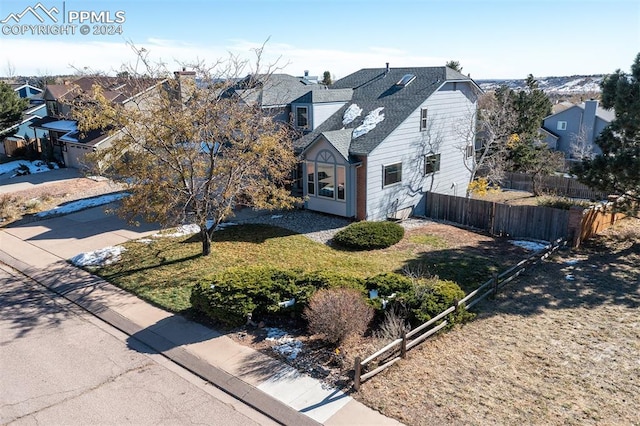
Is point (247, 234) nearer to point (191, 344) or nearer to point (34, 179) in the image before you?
point (191, 344)

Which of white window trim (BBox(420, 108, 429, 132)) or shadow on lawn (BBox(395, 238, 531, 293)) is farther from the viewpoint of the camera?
white window trim (BBox(420, 108, 429, 132))

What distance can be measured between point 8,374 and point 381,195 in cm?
1520

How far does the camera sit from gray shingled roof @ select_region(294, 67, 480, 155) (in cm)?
2033

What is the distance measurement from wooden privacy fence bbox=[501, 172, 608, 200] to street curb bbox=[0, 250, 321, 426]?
2760 cm

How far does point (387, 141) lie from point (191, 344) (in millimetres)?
13122

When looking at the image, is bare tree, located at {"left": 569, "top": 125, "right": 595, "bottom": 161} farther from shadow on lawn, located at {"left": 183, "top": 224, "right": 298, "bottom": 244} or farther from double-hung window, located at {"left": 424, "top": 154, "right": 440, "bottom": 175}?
shadow on lawn, located at {"left": 183, "top": 224, "right": 298, "bottom": 244}

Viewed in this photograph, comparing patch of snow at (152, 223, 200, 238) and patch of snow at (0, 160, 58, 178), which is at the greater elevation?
patch of snow at (0, 160, 58, 178)

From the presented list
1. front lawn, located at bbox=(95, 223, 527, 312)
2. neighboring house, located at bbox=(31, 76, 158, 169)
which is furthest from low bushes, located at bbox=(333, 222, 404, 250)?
neighboring house, located at bbox=(31, 76, 158, 169)

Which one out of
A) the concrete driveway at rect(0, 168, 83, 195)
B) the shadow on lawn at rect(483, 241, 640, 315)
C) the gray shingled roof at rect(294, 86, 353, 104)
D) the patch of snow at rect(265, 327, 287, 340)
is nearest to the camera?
the patch of snow at rect(265, 327, 287, 340)

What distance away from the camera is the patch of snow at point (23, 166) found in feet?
105

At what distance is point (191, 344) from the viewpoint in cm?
1038

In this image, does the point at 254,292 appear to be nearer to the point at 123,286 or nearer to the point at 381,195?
the point at 123,286

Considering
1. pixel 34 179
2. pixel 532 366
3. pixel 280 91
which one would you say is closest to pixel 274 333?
pixel 532 366

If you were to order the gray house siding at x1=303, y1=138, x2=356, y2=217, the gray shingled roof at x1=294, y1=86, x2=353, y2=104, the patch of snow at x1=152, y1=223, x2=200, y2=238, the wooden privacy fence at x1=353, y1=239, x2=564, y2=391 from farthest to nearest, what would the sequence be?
the gray shingled roof at x1=294, y1=86, x2=353, y2=104
the gray house siding at x1=303, y1=138, x2=356, y2=217
the patch of snow at x1=152, y1=223, x2=200, y2=238
the wooden privacy fence at x1=353, y1=239, x2=564, y2=391
